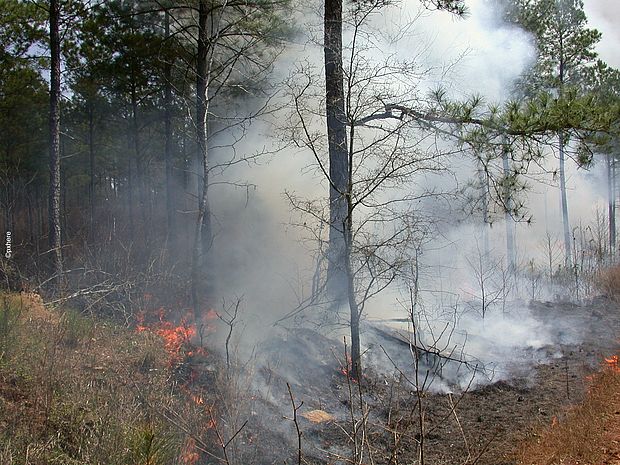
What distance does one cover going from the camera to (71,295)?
8195 millimetres

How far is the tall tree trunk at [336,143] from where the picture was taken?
7273 mm

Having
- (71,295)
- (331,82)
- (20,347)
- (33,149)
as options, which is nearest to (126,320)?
(71,295)

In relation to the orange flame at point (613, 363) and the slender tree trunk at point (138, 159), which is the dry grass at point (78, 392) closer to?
the orange flame at point (613, 363)

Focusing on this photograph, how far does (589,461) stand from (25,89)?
62.5 ft

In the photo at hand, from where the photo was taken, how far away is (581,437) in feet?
16.8

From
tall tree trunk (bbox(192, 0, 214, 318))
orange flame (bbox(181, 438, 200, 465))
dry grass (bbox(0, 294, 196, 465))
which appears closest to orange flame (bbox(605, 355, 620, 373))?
orange flame (bbox(181, 438, 200, 465))

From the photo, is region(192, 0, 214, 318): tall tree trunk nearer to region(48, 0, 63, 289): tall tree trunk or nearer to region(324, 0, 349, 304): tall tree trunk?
region(324, 0, 349, 304): tall tree trunk

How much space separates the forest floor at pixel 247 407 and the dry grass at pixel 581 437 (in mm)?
14

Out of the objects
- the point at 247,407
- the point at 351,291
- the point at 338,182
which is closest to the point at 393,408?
the point at 351,291

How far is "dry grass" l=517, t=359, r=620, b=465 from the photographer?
15.9 feet

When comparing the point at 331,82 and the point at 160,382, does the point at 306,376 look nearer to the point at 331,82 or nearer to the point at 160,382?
the point at 160,382

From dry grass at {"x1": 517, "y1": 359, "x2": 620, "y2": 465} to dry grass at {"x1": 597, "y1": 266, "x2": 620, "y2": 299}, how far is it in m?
6.87

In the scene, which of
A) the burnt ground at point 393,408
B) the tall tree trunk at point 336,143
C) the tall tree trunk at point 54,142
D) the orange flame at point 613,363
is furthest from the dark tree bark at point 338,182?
the tall tree trunk at point 54,142

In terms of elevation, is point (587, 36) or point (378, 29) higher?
point (587, 36)
